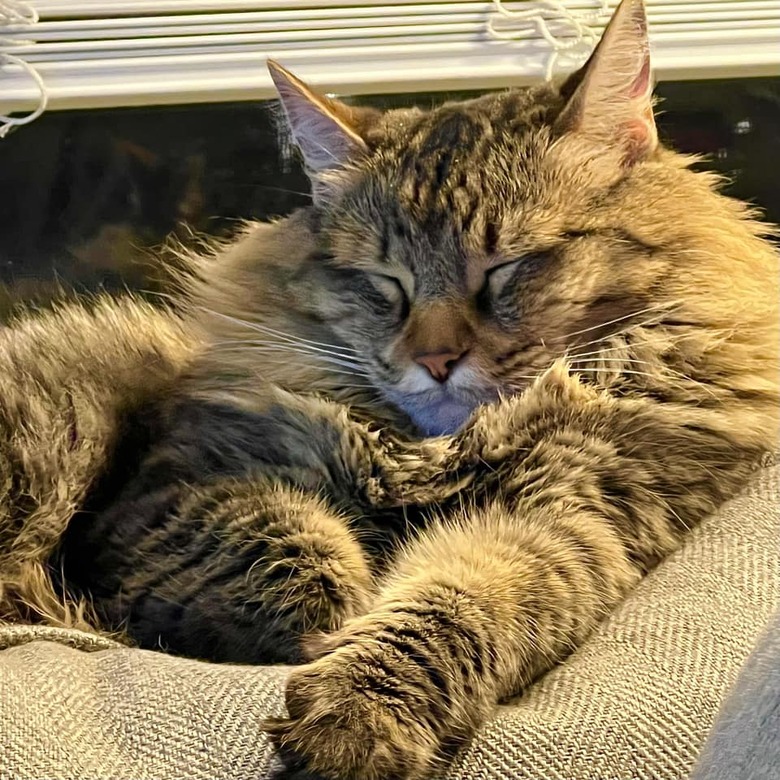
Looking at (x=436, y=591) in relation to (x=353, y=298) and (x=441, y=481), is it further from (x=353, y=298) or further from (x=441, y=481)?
(x=353, y=298)

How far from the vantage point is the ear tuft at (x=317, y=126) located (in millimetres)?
1395

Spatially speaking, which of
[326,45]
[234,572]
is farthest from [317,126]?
[326,45]

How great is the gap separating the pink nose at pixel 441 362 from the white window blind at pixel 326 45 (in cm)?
137

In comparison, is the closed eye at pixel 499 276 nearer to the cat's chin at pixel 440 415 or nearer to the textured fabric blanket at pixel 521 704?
the cat's chin at pixel 440 415

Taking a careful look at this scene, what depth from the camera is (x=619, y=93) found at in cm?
127

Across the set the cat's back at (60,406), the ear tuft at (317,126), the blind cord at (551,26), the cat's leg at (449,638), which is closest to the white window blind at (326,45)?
the blind cord at (551,26)

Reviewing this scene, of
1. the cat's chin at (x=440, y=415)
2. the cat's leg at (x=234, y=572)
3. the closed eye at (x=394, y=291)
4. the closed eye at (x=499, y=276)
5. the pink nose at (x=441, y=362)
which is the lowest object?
the cat's leg at (x=234, y=572)

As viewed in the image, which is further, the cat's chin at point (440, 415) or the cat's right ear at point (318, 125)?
the cat's right ear at point (318, 125)

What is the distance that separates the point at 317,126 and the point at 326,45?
1.04m

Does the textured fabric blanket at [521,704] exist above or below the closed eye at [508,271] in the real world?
below

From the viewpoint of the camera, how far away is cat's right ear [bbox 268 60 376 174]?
139cm

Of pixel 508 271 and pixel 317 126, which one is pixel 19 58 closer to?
pixel 317 126

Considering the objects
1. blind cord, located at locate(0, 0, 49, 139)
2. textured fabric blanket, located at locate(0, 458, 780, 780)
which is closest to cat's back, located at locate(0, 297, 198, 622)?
textured fabric blanket, located at locate(0, 458, 780, 780)

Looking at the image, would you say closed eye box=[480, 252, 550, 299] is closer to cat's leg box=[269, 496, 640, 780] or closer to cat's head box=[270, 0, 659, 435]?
cat's head box=[270, 0, 659, 435]
